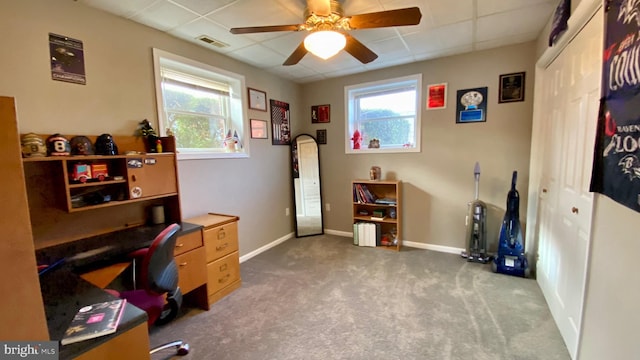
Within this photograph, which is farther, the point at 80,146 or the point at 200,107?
the point at 200,107

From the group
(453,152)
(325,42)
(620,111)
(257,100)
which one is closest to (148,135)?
(257,100)

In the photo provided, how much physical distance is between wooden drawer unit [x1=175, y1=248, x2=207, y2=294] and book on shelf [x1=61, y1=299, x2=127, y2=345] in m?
1.04

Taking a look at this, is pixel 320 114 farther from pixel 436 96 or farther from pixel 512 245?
pixel 512 245

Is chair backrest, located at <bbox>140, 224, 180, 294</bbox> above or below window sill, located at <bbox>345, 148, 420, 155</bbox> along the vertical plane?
below

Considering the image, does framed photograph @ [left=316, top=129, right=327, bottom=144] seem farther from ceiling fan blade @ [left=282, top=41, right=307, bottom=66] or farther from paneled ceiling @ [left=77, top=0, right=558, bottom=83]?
ceiling fan blade @ [left=282, top=41, right=307, bottom=66]

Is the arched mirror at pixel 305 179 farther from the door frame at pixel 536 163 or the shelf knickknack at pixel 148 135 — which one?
the door frame at pixel 536 163

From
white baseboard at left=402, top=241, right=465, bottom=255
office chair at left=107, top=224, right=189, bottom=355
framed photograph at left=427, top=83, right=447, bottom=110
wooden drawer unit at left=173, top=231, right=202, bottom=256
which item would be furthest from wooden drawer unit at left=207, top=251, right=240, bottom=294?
framed photograph at left=427, top=83, right=447, bottom=110

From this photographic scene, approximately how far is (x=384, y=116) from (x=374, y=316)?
2.69m

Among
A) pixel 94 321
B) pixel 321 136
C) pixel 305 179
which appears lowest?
pixel 94 321

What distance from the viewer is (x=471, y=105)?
10.4 feet

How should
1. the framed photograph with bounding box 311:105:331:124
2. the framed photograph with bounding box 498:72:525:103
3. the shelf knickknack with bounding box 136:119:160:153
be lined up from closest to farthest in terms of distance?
the shelf knickknack with bounding box 136:119:160:153 → the framed photograph with bounding box 498:72:525:103 → the framed photograph with bounding box 311:105:331:124

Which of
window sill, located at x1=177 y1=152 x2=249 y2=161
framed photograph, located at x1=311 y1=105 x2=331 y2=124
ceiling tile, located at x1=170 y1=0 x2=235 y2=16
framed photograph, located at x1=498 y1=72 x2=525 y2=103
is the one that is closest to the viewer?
ceiling tile, located at x1=170 y1=0 x2=235 y2=16

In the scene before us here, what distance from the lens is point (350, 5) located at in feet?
6.70

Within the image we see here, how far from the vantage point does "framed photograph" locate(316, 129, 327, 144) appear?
165 inches
